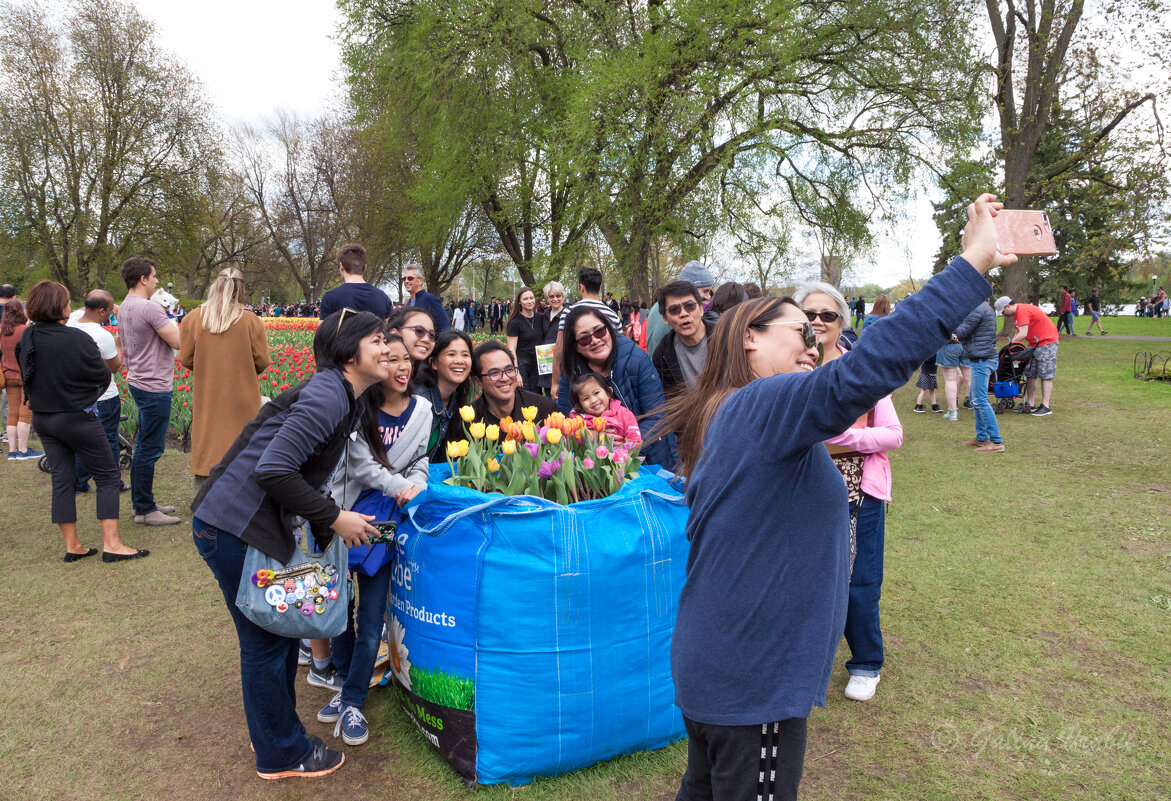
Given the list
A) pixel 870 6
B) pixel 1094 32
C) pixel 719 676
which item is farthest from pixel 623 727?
pixel 1094 32

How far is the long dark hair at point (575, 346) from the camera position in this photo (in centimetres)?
420

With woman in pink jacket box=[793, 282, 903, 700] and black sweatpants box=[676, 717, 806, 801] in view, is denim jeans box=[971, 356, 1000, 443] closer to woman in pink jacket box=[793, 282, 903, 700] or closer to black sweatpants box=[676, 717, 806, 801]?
woman in pink jacket box=[793, 282, 903, 700]

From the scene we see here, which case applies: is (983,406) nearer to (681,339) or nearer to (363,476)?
(681,339)

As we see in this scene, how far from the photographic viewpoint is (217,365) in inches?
185

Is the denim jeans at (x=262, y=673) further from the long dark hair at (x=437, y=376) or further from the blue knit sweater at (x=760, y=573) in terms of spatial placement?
the blue knit sweater at (x=760, y=573)

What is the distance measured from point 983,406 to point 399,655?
25.8 ft

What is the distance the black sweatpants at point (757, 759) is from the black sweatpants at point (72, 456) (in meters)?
4.78

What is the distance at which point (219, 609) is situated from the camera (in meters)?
4.27

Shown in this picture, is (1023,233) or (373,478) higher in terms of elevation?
(1023,233)

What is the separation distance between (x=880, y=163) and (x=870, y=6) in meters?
3.16

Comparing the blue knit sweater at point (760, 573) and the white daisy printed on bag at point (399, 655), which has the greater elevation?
the blue knit sweater at point (760, 573)

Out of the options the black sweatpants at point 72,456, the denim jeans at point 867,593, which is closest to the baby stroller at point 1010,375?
the denim jeans at point 867,593

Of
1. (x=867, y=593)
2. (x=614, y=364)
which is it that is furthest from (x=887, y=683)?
(x=614, y=364)

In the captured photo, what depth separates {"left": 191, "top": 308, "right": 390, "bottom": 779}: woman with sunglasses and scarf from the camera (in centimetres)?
237
